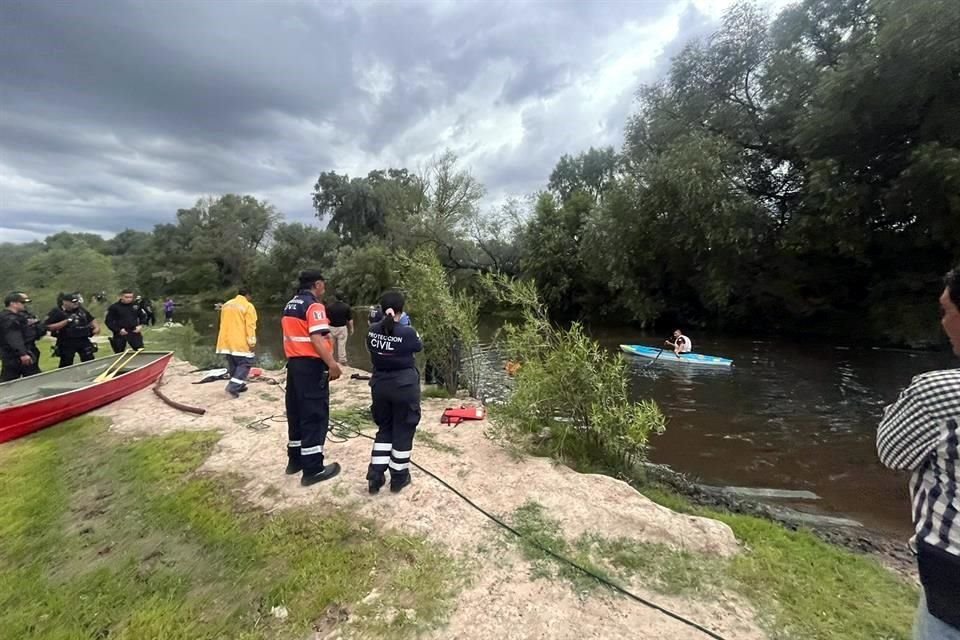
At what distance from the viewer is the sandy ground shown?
111 inches

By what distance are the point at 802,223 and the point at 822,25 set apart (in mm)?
7878

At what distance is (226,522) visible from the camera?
3.93 meters

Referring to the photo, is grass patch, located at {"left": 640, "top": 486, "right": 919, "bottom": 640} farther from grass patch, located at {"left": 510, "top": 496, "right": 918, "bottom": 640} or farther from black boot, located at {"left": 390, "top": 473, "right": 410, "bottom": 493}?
black boot, located at {"left": 390, "top": 473, "right": 410, "bottom": 493}

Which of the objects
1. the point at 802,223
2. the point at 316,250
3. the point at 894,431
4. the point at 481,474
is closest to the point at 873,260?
the point at 802,223

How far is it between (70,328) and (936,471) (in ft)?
38.5

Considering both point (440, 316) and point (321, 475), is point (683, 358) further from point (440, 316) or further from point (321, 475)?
point (321, 475)

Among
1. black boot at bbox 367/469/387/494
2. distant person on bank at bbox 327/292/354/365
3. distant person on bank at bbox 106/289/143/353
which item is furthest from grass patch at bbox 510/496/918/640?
distant person on bank at bbox 106/289/143/353

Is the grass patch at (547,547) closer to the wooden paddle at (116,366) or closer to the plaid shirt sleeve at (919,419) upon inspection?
the plaid shirt sleeve at (919,419)

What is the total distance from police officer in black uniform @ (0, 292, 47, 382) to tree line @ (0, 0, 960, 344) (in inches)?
252

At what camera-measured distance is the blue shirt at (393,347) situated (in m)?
4.24

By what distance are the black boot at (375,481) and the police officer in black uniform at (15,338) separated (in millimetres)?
6901

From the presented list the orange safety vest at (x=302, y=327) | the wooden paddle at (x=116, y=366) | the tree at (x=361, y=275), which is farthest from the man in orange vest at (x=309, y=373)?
the tree at (x=361, y=275)

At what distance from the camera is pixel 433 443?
5.78 m

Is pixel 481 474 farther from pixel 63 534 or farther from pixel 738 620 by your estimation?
pixel 63 534
